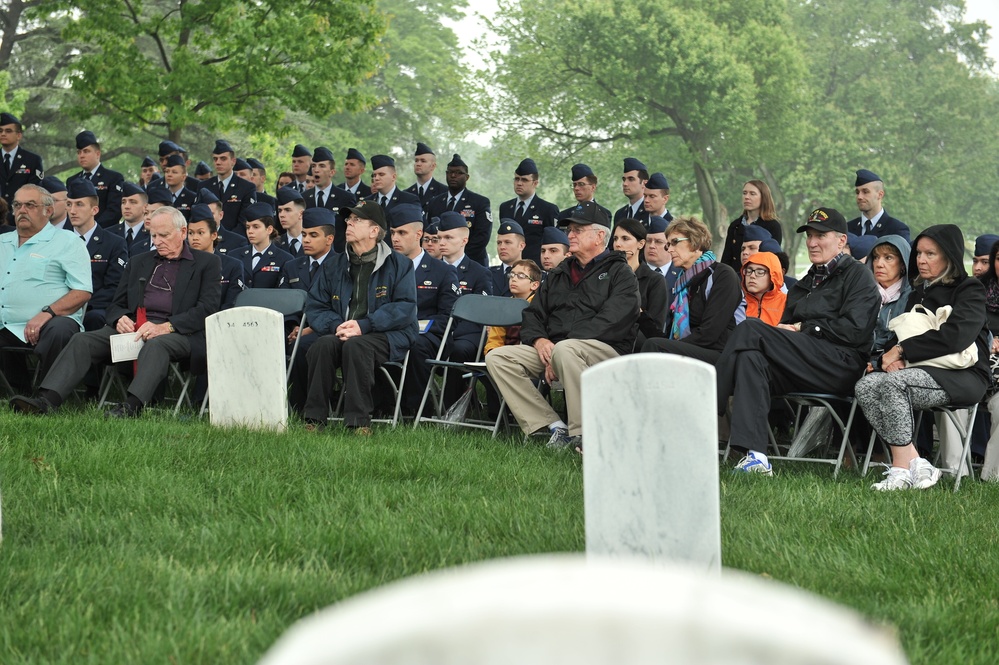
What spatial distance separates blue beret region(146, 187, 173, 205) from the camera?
43.8 feet

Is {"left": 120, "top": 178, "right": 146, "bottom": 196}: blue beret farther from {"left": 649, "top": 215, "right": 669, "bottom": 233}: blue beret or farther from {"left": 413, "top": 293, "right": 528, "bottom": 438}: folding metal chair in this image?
{"left": 649, "top": 215, "right": 669, "bottom": 233}: blue beret

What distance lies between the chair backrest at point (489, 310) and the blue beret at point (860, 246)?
2866 millimetres

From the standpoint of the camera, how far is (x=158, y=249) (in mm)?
9906

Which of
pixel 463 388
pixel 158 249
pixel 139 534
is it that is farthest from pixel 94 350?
pixel 139 534

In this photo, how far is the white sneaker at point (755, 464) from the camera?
7.20m

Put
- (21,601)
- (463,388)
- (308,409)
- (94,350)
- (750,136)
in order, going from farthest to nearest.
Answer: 1. (750,136)
2. (463,388)
3. (94,350)
4. (308,409)
5. (21,601)

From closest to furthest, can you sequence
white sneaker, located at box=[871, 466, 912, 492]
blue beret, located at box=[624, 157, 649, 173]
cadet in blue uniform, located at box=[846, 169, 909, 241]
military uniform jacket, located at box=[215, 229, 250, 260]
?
white sneaker, located at box=[871, 466, 912, 492] < cadet in blue uniform, located at box=[846, 169, 909, 241] < military uniform jacket, located at box=[215, 229, 250, 260] < blue beret, located at box=[624, 157, 649, 173]

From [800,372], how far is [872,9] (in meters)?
37.4

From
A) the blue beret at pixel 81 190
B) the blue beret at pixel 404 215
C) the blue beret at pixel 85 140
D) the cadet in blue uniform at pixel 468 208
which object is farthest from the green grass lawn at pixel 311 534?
the blue beret at pixel 85 140

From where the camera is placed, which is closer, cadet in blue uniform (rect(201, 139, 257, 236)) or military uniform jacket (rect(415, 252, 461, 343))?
military uniform jacket (rect(415, 252, 461, 343))

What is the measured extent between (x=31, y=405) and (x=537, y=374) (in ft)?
12.3

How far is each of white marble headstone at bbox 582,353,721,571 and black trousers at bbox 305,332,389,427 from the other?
4.65m

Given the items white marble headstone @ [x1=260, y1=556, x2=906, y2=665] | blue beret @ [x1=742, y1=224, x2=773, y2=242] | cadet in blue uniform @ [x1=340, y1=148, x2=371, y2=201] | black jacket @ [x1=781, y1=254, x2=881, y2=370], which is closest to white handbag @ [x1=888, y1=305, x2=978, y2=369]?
black jacket @ [x1=781, y1=254, x2=881, y2=370]

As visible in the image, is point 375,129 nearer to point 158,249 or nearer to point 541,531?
point 158,249
